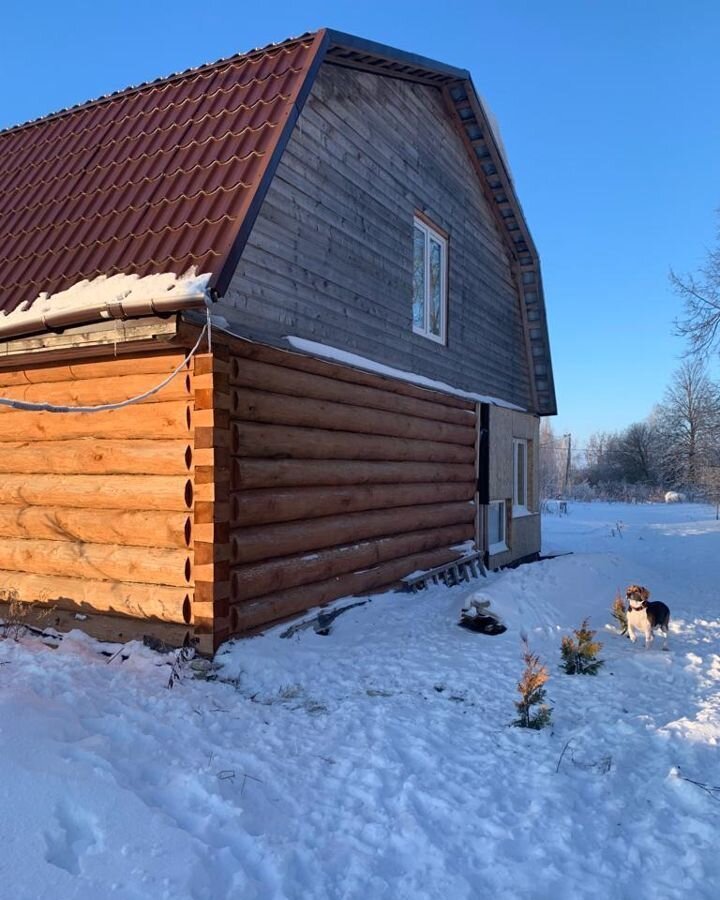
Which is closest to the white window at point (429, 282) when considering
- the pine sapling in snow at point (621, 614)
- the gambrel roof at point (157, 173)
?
the gambrel roof at point (157, 173)

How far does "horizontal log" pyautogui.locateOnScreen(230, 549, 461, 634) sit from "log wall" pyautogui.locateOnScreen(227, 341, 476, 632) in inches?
0.5

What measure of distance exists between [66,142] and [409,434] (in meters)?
→ 5.37

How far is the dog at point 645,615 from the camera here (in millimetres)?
7176

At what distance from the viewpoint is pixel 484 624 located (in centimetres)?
746

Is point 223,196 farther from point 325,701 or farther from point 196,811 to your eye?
point 196,811

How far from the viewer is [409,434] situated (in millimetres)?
8984

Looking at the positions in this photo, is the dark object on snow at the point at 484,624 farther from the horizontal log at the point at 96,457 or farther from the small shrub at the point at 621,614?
the horizontal log at the point at 96,457

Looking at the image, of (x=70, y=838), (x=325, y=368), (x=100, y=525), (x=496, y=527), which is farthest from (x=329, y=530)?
(x=496, y=527)

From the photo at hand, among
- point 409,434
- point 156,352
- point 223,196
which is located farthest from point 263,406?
point 409,434

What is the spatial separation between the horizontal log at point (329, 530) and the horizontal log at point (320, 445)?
0.66 metres

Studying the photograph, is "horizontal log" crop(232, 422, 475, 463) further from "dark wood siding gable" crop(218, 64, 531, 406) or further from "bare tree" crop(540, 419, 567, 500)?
"bare tree" crop(540, 419, 567, 500)

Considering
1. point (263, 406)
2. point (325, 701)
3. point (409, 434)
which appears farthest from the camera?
point (409, 434)

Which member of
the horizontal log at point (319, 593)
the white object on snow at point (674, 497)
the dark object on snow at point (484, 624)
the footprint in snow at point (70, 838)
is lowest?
the white object on snow at point (674, 497)

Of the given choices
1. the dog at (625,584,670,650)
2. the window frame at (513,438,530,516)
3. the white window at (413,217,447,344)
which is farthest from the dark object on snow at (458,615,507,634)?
the window frame at (513,438,530,516)
